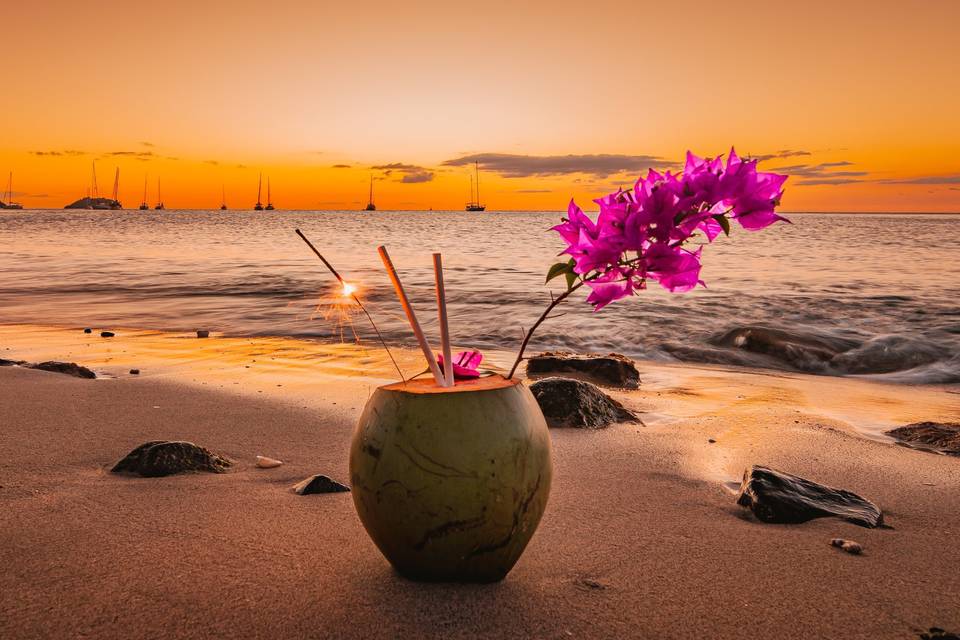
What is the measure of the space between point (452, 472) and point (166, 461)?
1941mm

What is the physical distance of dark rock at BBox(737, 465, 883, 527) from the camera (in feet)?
9.15

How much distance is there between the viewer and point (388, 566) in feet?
6.85

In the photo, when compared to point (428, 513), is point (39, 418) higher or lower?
lower

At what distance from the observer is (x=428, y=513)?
1752mm

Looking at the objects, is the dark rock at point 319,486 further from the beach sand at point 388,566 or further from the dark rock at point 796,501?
the dark rock at point 796,501

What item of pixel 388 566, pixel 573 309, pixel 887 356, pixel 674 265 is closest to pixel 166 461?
pixel 388 566

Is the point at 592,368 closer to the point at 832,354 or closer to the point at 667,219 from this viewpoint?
the point at 832,354

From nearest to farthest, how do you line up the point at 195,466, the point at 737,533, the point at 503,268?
the point at 737,533
the point at 195,466
the point at 503,268

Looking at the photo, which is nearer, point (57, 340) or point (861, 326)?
point (57, 340)

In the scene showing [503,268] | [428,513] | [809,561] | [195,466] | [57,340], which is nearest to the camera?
[428,513]

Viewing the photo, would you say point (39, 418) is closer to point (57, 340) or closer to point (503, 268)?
point (57, 340)

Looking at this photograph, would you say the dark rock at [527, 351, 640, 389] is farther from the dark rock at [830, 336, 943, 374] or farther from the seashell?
the dark rock at [830, 336, 943, 374]

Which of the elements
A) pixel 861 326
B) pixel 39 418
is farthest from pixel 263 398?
pixel 861 326

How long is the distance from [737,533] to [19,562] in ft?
7.73
